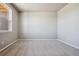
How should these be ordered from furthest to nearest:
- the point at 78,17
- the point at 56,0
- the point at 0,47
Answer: the point at 78,17 < the point at 0,47 < the point at 56,0

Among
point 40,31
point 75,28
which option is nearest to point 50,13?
point 40,31

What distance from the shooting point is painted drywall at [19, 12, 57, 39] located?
866 cm

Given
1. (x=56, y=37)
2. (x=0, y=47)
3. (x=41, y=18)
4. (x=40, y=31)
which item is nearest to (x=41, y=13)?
(x=41, y=18)

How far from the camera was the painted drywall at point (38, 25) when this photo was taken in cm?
866

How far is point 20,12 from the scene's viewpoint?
340 inches

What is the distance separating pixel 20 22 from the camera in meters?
8.66

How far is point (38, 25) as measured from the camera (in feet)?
28.8

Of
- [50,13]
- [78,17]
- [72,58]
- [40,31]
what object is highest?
[50,13]

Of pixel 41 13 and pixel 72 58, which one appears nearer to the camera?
pixel 72 58

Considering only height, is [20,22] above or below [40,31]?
above

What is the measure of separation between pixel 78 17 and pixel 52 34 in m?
4.19

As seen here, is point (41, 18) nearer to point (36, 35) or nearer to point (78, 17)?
point (36, 35)

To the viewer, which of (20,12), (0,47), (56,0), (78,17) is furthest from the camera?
(20,12)

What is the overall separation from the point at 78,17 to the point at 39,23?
171 inches
